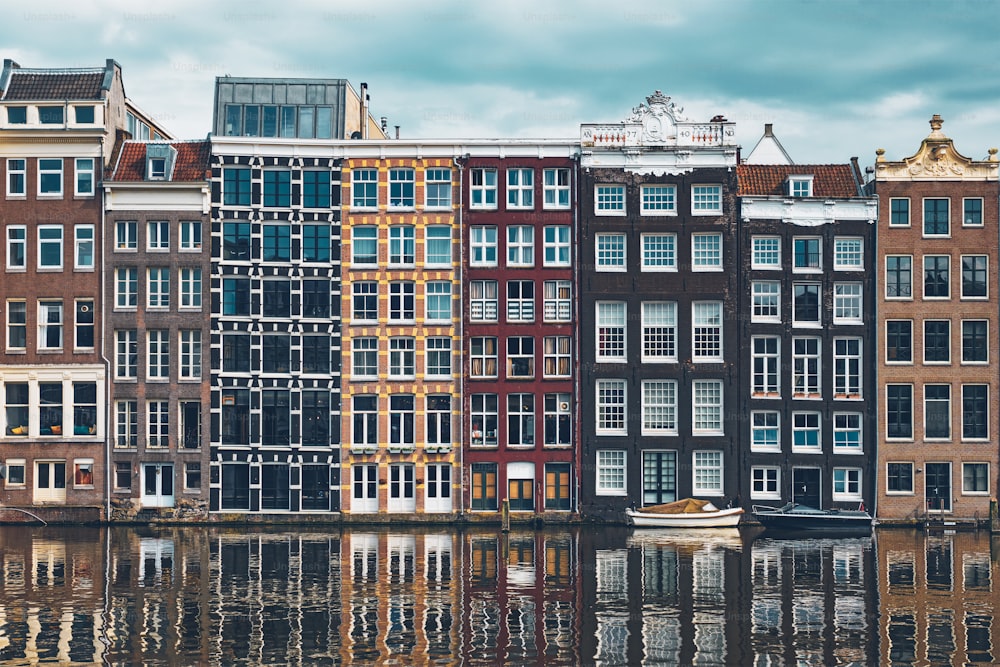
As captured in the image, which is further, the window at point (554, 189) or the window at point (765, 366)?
the window at point (554, 189)

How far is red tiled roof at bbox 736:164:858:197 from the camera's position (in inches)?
3017

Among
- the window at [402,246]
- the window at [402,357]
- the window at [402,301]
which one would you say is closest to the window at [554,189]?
the window at [402,246]

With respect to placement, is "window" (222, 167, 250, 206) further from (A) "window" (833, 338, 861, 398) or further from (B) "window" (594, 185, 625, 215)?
(A) "window" (833, 338, 861, 398)

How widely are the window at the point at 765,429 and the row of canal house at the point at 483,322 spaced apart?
17cm

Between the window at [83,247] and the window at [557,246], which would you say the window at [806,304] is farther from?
the window at [83,247]

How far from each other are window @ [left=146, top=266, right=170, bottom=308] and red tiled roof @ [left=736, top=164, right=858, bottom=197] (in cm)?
3361

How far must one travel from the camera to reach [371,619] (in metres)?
45.7

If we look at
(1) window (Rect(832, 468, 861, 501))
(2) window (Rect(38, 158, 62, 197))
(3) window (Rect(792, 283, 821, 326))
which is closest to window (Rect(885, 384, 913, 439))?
(1) window (Rect(832, 468, 861, 501))

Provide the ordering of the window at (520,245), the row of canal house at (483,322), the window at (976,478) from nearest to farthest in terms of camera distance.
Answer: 1. the window at (976,478)
2. the row of canal house at (483,322)
3. the window at (520,245)

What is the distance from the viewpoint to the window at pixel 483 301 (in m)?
75.9

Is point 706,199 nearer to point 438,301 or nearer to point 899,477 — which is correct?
point 438,301

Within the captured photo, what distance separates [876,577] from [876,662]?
16.6 meters

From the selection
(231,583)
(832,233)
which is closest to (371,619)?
(231,583)

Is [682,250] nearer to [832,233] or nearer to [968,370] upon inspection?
[832,233]
